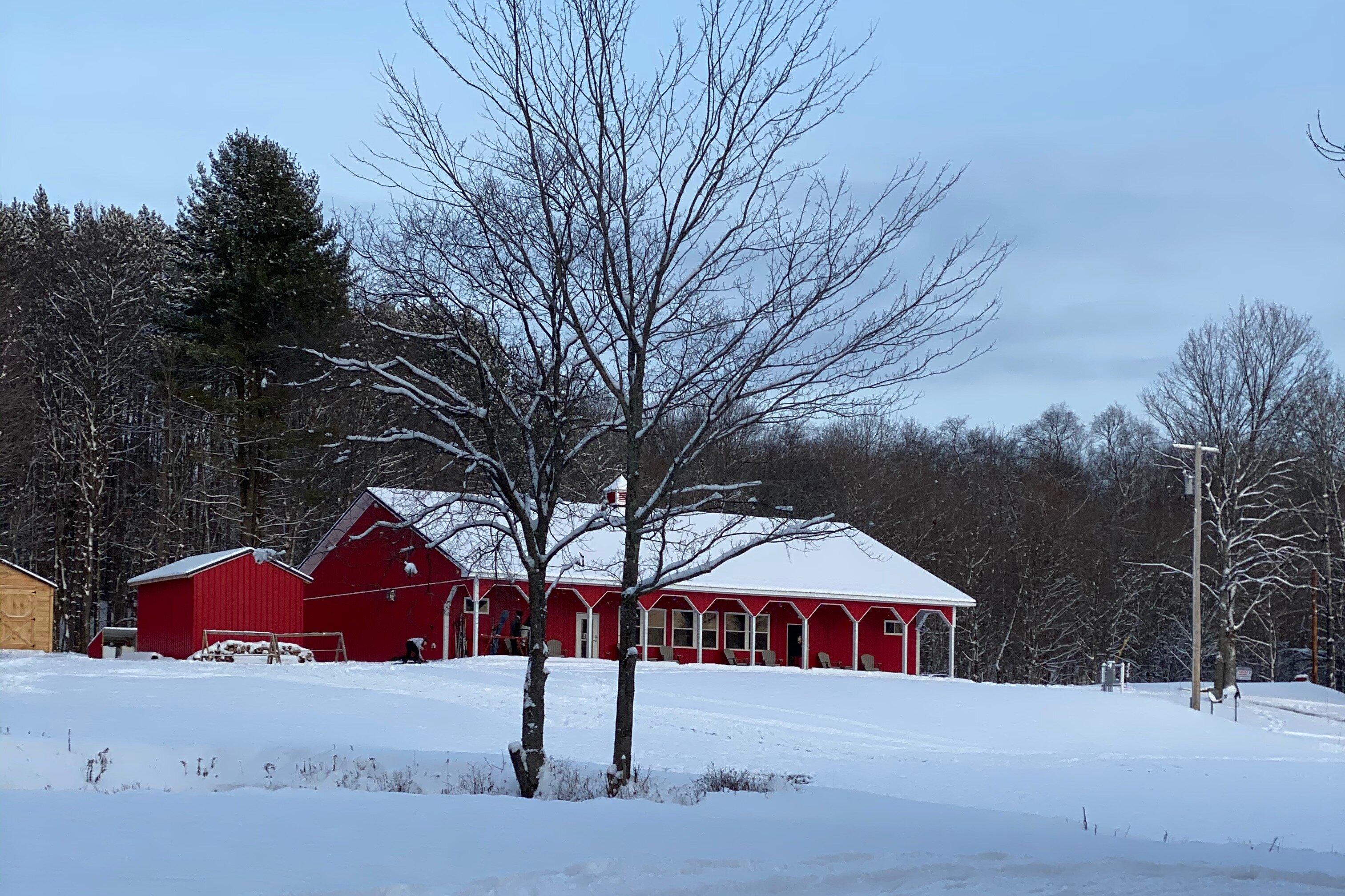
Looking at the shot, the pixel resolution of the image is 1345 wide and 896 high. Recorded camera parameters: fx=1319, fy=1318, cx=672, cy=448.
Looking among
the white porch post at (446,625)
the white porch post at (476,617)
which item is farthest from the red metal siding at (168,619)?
the white porch post at (476,617)

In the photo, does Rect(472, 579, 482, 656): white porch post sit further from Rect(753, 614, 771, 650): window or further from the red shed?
Rect(753, 614, 771, 650): window

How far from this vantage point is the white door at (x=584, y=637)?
3375cm

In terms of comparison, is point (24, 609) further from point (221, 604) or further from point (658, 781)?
point (658, 781)

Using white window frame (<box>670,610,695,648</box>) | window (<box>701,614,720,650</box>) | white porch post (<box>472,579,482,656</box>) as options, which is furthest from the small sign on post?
white porch post (<box>472,579,482,656</box>)

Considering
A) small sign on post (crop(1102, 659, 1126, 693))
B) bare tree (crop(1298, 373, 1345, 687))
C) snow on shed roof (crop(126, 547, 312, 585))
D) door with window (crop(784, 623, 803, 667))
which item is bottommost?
small sign on post (crop(1102, 659, 1126, 693))

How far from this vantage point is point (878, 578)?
38188 mm

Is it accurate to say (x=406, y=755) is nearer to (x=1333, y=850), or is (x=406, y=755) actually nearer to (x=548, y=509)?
(x=548, y=509)

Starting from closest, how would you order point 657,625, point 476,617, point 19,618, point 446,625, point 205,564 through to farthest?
point 476,617, point 205,564, point 446,625, point 19,618, point 657,625

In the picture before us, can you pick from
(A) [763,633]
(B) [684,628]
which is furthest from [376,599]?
(A) [763,633]

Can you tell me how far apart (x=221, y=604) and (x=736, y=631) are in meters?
14.0

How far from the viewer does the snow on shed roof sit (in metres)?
29.8

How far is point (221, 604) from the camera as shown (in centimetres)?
3012

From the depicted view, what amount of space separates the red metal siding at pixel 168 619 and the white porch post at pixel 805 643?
569 inches

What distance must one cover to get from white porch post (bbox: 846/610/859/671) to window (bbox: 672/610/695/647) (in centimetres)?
437
